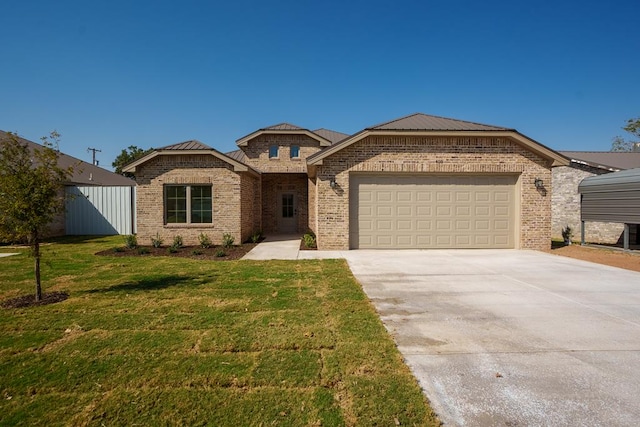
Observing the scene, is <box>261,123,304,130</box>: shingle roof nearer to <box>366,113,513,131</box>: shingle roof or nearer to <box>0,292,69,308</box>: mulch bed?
<box>366,113,513,131</box>: shingle roof

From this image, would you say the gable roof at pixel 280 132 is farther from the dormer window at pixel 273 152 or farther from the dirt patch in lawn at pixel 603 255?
the dirt patch in lawn at pixel 603 255

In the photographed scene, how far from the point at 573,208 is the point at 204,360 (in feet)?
60.2

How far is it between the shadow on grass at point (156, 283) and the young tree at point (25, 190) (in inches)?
45.7

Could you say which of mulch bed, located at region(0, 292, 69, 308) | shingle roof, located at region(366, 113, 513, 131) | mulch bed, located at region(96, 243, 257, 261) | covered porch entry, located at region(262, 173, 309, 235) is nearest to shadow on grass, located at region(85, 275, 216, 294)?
mulch bed, located at region(0, 292, 69, 308)

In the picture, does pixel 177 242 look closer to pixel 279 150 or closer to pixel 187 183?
pixel 187 183

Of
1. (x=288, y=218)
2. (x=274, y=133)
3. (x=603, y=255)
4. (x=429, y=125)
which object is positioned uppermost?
(x=274, y=133)

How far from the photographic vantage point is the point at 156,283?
686cm

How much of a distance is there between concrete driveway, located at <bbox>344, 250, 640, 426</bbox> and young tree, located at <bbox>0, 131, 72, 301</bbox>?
585cm

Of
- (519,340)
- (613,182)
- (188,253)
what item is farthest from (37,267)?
(613,182)

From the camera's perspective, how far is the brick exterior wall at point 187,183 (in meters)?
12.8

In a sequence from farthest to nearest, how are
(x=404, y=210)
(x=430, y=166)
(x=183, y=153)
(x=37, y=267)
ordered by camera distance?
(x=183, y=153), (x=404, y=210), (x=430, y=166), (x=37, y=267)

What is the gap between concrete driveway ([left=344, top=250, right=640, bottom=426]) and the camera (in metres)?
2.73

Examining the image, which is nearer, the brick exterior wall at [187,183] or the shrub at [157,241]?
the shrub at [157,241]

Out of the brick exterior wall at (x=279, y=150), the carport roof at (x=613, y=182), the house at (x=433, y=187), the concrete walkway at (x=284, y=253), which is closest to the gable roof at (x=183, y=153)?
the house at (x=433, y=187)
